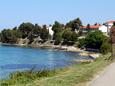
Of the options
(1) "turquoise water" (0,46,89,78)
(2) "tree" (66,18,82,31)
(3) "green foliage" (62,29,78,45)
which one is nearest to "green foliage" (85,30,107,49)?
(3) "green foliage" (62,29,78,45)

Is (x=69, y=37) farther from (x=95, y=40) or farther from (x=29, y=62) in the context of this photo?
(x=29, y=62)

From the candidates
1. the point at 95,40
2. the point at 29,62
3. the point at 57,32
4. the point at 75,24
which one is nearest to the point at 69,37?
the point at 75,24

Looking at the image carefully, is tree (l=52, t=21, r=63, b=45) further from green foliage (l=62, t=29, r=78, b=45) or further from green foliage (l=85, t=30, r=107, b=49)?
green foliage (l=85, t=30, r=107, b=49)

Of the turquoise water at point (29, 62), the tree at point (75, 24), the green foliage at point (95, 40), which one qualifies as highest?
the tree at point (75, 24)

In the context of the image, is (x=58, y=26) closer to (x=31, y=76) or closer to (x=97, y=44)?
(x=97, y=44)

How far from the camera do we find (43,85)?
578 inches

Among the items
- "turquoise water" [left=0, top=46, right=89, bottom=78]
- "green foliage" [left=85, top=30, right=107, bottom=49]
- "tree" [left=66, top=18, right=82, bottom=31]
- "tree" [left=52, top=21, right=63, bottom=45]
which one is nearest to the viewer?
"turquoise water" [left=0, top=46, right=89, bottom=78]

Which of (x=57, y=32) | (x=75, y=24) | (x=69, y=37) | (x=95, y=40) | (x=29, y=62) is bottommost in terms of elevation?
(x=29, y=62)

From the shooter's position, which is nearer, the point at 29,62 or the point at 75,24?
the point at 29,62

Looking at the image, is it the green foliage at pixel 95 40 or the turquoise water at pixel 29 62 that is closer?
the turquoise water at pixel 29 62

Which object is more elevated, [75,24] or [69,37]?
[75,24]

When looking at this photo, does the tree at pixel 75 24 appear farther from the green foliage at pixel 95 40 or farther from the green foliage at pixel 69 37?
the green foliage at pixel 95 40

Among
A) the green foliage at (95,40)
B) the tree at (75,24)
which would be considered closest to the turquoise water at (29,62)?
the green foliage at (95,40)

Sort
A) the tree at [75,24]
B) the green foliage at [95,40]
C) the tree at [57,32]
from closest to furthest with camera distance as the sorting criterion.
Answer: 1. the green foliage at [95,40]
2. the tree at [57,32]
3. the tree at [75,24]
